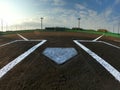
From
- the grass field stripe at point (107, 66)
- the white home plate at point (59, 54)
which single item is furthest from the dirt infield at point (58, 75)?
the white home plate at point (59, 54)

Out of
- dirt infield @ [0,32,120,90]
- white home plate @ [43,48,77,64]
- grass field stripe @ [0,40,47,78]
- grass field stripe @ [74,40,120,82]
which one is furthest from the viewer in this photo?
white home plate @ [43,48,77,64]

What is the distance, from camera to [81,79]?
374 inches

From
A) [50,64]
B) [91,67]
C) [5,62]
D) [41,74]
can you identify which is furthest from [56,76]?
[5,62]

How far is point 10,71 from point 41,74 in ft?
5.90

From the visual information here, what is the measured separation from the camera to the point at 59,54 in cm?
1335

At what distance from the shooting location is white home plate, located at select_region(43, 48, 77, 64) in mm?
12203

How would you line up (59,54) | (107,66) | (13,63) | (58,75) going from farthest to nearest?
1. (59,54)
2. (13,63)
3. (107,66)
4. (58,75)

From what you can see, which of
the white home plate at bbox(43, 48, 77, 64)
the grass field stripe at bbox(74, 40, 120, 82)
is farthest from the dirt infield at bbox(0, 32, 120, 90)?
the white home plate at bbox(43, 48, 77, 64)

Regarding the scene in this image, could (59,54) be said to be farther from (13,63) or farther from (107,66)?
(107,66)

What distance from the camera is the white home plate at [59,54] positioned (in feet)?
40.0

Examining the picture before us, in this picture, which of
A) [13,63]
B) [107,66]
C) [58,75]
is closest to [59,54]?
[13,63]

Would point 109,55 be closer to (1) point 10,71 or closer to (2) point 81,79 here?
(2) point 81,79

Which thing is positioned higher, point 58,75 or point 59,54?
point 59,54

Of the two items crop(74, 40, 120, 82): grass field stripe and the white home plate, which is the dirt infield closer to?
crop(74, 40, 120, 82): grass field stripe
